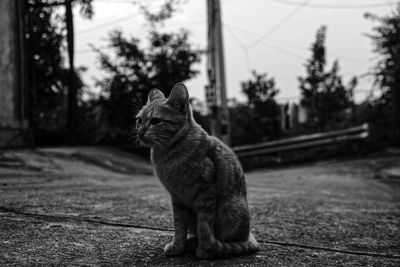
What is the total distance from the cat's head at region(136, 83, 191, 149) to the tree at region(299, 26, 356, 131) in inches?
533

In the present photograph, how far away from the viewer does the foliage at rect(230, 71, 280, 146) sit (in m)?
15.4

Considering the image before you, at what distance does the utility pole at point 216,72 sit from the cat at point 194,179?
9.70 meters

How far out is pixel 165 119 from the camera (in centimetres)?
232

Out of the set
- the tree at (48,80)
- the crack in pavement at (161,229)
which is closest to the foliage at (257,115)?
the tree at (48,80)

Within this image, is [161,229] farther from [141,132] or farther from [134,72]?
[134,72]

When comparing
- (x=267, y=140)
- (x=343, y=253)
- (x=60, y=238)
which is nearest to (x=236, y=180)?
(x=343, y=253)

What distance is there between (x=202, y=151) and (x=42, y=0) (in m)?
8.37

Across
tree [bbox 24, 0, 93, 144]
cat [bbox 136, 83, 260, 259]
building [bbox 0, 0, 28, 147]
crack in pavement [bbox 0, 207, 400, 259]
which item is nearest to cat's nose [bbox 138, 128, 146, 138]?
cat [bbox 136, 83, 260, 259]

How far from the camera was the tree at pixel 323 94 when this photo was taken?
1509cm

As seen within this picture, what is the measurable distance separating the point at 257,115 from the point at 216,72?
3.25 meters

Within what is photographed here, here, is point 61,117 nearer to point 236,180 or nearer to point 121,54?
point 121,54

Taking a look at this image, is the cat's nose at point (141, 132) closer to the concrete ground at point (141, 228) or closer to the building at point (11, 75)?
the concrete ground at point (141, 228)

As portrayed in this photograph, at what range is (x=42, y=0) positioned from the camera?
926 centimetres

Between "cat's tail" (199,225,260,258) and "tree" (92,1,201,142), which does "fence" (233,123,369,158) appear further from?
"cat's tail" (199,225,260,258)
